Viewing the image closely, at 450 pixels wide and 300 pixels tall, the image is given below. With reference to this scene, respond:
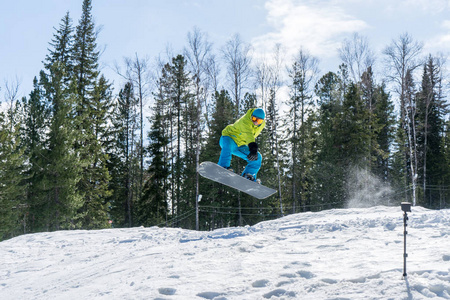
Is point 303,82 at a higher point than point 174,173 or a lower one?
higher

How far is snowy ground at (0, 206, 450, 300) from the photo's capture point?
4.28 meters

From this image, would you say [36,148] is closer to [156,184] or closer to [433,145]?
[156,184]

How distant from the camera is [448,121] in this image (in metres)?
33.3

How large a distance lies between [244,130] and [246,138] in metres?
0.17

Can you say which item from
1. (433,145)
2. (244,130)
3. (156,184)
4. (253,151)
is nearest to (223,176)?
(253,151)

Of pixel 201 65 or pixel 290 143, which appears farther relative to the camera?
pixel 290 143

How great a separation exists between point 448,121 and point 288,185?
681 inches

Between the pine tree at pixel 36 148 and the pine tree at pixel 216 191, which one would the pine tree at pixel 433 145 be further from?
the pine tree at pixel 36 148

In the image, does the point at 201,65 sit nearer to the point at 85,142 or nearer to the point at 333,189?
the point at 85,142

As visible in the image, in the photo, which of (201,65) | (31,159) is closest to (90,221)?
(31,159)

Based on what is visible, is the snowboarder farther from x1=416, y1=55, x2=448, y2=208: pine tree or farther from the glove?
x1=416, y1=55, x2=448, y2=208: pine tree

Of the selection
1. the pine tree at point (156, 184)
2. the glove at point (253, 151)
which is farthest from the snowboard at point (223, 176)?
the pine tree at point (156, 184)

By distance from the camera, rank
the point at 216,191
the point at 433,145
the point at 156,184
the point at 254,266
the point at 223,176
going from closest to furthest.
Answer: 1. the point at 254,266
2. the point at 223,176
3. the point at 216,191
4. the point at 156,184
5. the point at 433,145

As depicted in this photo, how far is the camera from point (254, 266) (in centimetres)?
543
